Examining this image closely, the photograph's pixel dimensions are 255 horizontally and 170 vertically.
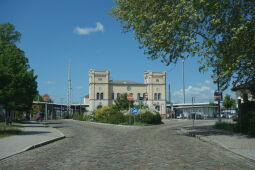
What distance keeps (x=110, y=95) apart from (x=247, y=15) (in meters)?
91.9

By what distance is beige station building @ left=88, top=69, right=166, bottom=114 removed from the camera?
340ft

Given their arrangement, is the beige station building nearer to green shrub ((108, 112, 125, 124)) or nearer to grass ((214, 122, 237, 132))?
green shrub ((108, 112, 125, 124))

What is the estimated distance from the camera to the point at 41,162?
9.47 m

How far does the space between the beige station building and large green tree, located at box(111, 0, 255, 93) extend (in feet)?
272

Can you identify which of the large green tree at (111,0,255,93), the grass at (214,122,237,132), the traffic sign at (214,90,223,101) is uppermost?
the large green tree at (111,0,255,93)

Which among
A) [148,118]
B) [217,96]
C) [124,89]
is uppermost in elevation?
[124,89]

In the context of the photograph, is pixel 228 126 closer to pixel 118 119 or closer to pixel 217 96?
pixel 217 96

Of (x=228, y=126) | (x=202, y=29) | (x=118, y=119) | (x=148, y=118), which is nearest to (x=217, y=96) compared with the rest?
(x=228, y=126)

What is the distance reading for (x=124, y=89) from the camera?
355ft

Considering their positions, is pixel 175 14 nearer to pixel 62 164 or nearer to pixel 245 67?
pixel 245 67

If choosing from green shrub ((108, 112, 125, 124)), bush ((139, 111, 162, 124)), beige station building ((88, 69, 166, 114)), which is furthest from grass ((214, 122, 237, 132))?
beige station building ((88, 69, 166, 114))

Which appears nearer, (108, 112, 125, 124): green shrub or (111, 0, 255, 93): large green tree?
(111, 0, 255, 93): large green tree

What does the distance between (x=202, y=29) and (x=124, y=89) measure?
296 feet

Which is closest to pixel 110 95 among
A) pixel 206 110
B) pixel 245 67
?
pixel 206 110
